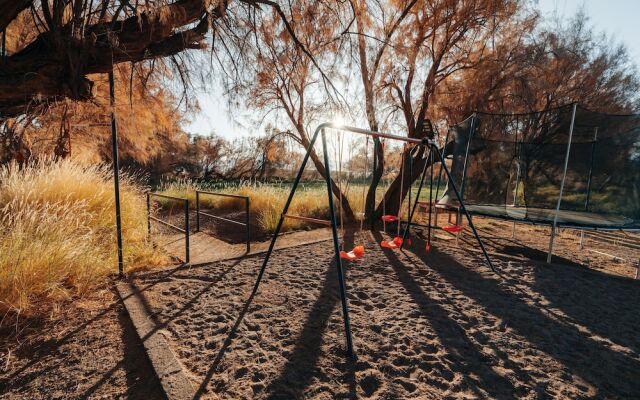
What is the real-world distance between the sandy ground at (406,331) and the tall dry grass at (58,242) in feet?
1.62

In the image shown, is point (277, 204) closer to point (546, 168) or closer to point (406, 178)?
point (406, 178)

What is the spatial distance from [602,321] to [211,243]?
16.2 ft

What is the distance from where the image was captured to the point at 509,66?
242 inches

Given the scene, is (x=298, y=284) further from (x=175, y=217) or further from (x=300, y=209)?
(x=175, y=217)

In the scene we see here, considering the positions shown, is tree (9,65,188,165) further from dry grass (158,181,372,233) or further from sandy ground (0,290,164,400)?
dry grass (158,181,372,233)

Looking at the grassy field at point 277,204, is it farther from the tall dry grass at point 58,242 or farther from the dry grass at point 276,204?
the tall dry grass at point 58,242

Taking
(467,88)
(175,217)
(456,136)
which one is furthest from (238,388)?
(175,217)

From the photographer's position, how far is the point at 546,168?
541 cm

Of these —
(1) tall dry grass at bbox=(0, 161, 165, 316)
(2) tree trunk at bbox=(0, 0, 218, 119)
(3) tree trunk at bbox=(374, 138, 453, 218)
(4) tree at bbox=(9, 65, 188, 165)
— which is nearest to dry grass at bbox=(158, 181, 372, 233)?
(3) tree trunk at bbox=(374, 138, 453, 218)

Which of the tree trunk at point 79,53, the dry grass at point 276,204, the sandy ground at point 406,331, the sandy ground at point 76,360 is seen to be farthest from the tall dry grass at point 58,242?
the dry grass at point 276,204

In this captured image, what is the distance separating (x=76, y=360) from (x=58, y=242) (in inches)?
52.7

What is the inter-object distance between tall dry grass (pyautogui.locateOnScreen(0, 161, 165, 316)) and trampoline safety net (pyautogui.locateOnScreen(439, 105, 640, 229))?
181 inches

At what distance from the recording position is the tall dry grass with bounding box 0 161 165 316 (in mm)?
2453

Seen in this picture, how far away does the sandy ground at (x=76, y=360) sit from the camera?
5.52 feet
